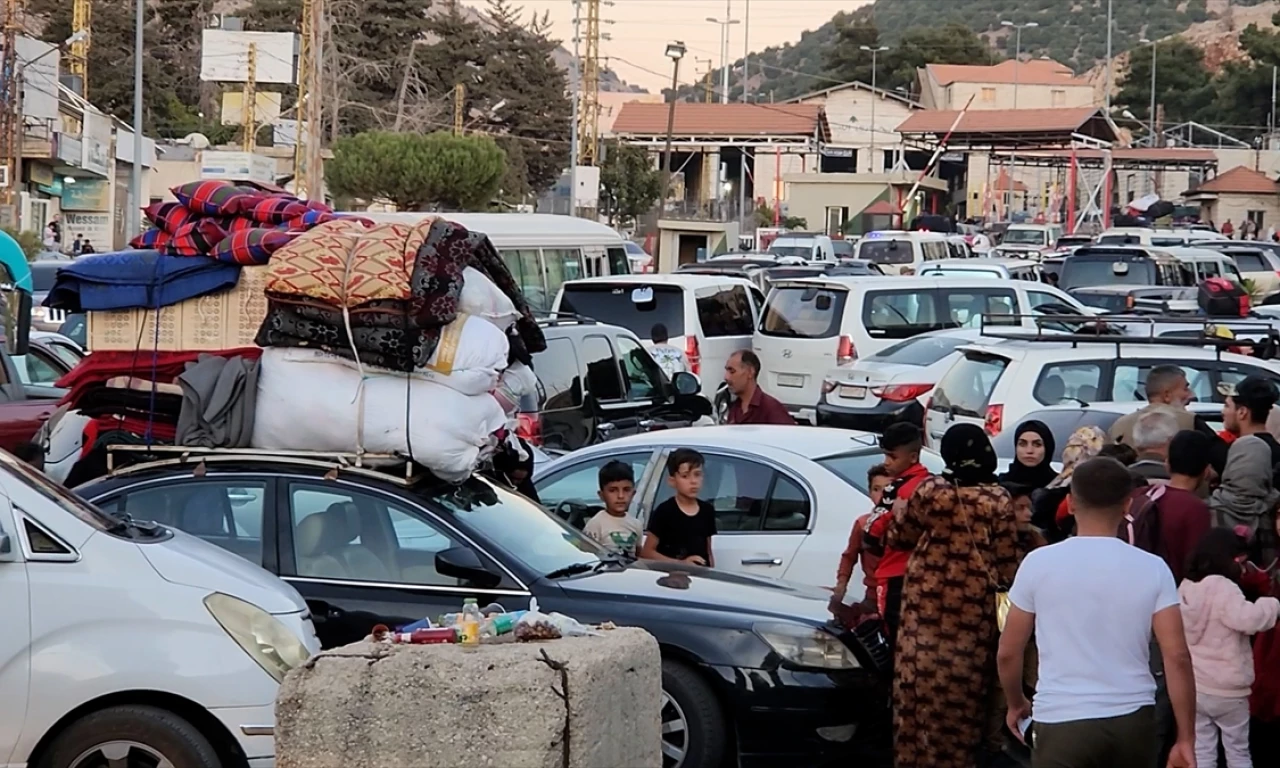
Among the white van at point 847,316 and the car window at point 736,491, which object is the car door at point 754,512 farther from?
the white van at point 847,316

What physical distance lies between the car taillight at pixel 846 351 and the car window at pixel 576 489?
424 inches

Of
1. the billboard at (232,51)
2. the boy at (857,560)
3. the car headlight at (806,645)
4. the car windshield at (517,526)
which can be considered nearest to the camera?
the car headlight at (806,645)

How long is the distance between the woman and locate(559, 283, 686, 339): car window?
12.3 m

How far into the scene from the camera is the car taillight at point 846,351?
2030 centimetres

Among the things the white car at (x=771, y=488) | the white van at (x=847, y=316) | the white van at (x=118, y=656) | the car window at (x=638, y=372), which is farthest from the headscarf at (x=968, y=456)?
the white van at (x=847, y=316)

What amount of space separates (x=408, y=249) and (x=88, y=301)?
5.16 ft

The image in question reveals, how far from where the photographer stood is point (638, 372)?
14.5 meters

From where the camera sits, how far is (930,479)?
6.97 m

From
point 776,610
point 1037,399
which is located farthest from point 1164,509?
point 1037,399

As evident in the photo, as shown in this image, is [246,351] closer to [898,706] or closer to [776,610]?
[776,610]

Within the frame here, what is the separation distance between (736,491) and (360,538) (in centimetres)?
256

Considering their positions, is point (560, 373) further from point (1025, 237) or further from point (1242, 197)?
point (1242, 197)

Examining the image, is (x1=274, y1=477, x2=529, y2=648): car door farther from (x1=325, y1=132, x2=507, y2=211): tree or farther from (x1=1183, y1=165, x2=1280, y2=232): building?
(x1=1183, y1=165, x2=1280, y2=232): building

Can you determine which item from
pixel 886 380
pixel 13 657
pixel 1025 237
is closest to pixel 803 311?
pixel 886 380
